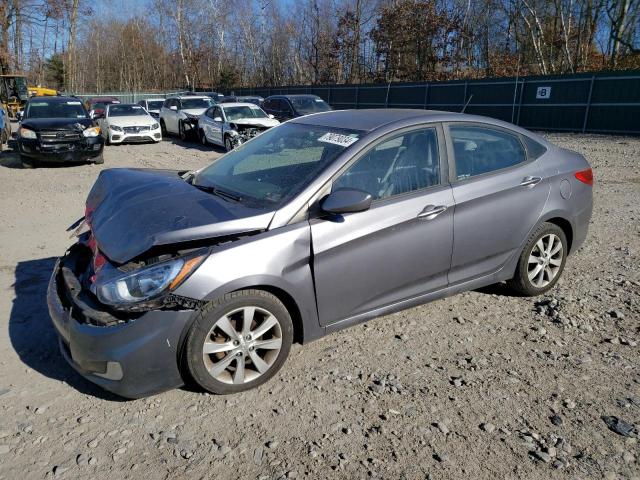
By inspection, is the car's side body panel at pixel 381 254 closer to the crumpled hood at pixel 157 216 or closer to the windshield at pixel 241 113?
the crumpled hood at pixel 157 216

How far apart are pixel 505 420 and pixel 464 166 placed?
1881 millimetres

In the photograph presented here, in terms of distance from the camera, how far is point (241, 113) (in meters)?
15.7

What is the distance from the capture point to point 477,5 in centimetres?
3953

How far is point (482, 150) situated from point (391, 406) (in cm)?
218

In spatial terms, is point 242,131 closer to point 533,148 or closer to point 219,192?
point 533,148

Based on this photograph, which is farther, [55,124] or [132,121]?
[132,121]

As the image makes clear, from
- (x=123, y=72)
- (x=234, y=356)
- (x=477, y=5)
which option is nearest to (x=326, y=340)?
(x=234, y=356)

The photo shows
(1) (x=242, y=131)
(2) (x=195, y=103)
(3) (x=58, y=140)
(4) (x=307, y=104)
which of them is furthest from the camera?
(2) (x=195, y=103)

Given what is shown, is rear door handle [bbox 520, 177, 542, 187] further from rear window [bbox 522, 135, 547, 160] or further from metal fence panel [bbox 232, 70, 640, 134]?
metal fence panel [bbox 232, 70, 640, 134]

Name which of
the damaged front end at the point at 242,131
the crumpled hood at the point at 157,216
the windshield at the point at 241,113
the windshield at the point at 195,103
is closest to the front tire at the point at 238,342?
the crumpled hood at the point at 157,216

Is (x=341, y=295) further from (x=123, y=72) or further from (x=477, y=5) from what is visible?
→ (x=123, y=72)

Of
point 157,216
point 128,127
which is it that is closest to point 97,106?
point 128,127

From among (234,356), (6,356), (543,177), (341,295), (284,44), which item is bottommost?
(6,356)

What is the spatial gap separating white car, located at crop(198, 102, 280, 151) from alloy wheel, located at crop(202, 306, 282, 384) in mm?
11727
